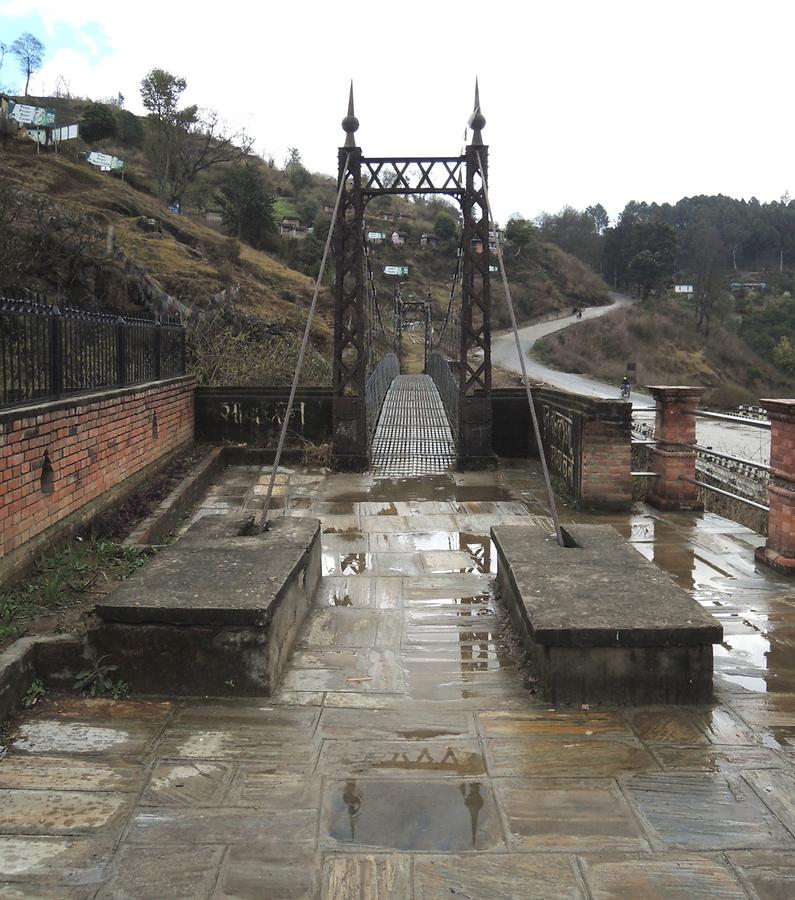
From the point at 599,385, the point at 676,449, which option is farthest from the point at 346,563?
the point at 599,385

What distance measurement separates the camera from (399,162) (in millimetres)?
9758

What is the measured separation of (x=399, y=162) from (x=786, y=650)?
819cm

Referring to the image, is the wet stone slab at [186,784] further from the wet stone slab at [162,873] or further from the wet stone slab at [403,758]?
the wet stone slab at [403,758]

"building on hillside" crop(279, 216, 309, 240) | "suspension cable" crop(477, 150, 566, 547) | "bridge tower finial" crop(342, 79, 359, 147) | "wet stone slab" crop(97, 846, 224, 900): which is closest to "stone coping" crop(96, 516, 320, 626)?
"wet stone slab" crop(97, 846, 224, 900)

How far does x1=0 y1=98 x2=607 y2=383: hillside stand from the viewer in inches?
520

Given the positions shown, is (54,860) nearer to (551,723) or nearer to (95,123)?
(551,723)

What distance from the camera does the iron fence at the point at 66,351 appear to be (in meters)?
4.35

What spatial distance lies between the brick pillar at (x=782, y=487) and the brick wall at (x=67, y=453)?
4.52 metres

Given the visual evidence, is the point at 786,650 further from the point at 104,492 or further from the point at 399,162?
the point at 399,162

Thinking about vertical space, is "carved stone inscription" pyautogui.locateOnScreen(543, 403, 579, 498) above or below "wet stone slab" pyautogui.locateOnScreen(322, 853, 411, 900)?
above

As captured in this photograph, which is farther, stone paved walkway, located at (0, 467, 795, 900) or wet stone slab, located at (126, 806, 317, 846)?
wet stone slab, located at (126, 806, 317, 846)

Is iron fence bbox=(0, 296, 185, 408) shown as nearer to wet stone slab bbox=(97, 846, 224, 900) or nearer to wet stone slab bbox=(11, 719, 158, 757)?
wet stone slab bbox=(11, 719, 158, 757)

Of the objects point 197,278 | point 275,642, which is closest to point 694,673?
point 275,642

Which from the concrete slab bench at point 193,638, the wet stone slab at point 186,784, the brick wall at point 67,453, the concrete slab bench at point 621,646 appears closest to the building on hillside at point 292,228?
the brick wall at point 67,453
